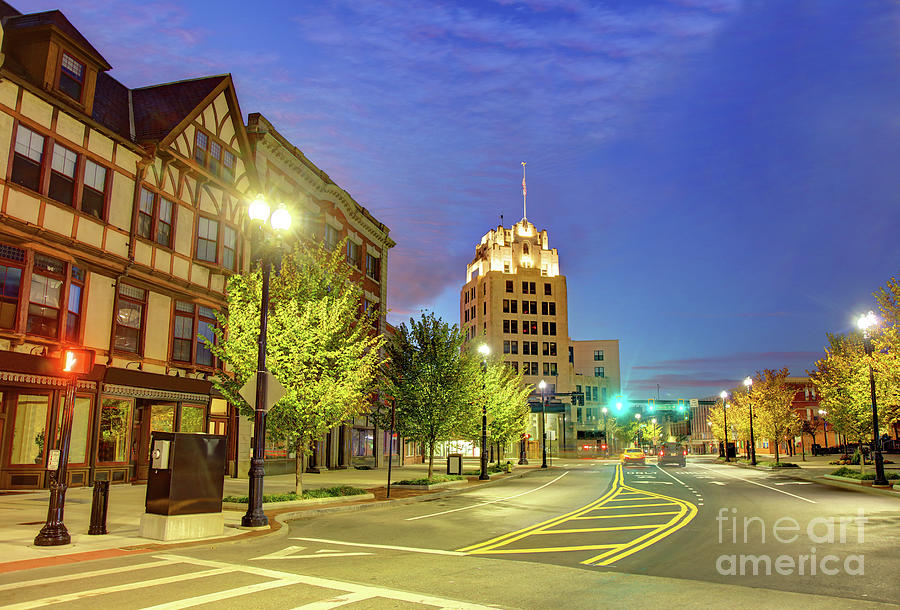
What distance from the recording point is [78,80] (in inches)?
924

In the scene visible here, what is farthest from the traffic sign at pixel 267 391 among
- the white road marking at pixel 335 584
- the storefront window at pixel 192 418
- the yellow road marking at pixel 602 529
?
the storefront window at pixel 192 418

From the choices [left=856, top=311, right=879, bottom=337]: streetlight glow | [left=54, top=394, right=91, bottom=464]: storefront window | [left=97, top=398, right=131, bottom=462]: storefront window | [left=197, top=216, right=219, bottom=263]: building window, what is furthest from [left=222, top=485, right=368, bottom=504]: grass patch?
[left=856, top=311, right=879, bottom=337]: streetlight glow

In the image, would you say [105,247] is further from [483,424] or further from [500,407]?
[500,407]

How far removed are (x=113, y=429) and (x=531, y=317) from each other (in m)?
94.9

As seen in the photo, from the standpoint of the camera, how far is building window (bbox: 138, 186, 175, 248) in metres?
25.8

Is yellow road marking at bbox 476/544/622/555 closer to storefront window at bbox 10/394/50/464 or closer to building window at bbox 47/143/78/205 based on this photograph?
storefront window at bbox 10/394/50/464

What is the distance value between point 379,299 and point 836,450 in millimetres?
68391

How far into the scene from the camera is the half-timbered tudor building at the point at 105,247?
67.6 feet

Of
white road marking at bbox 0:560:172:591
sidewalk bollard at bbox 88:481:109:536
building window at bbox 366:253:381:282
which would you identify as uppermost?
building window at bbox 366:253:381:282

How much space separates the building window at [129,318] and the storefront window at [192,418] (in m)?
3.74

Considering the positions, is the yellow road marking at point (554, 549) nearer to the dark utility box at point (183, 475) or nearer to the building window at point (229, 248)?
the dark utility box at point (183, 475)

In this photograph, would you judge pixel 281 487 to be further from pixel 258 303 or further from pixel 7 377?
pixel 7 377

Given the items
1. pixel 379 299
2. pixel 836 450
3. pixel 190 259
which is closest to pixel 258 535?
pixel 190 259

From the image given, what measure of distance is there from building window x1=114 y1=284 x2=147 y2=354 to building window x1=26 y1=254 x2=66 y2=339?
8.50ft
